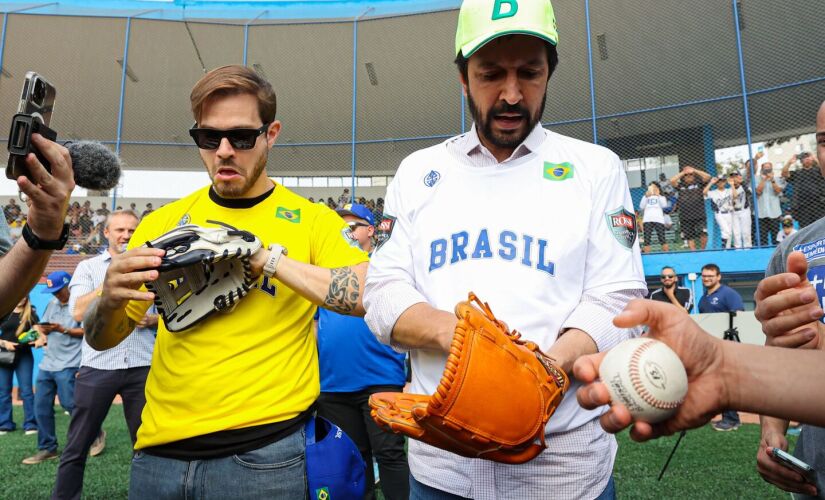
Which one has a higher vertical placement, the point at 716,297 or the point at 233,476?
the point at 716,297

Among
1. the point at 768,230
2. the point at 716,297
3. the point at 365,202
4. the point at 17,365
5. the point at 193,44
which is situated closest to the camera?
the point at 17,365

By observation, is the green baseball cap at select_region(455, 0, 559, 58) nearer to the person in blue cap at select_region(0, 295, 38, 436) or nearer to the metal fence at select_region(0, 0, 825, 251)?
the person in blue cap at select_region(0, 295, 38, 436)

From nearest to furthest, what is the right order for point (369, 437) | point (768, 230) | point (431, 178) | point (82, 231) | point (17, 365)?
1. point (431, 178)
2. point (369, 437)
3. point (17, 365)
4. point (768, 230)
5. point (82, 231)

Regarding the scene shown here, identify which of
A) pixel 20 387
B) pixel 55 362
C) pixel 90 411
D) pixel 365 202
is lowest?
pixel 20 387

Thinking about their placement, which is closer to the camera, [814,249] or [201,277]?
[201,277]

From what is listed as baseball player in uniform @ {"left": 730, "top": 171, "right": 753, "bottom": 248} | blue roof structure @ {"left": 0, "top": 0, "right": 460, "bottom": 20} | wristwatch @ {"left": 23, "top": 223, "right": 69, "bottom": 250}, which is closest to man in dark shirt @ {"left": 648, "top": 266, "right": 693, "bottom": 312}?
baseball player in uniform @ {"left": 730, "top": 171, "right": 753, "bottom": 248}

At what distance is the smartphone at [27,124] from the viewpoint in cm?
133

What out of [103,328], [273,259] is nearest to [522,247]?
[273,259]

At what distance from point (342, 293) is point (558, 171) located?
82cm

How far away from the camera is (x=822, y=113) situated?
2.28 m

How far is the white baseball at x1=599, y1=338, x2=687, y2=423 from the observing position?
3.67 feet

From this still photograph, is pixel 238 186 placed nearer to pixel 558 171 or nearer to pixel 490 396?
pixel 558 171

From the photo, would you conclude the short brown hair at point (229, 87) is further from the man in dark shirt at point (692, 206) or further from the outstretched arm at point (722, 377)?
the man in dark shirt at point (692, 206)

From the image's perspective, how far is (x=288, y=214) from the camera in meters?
2.20
